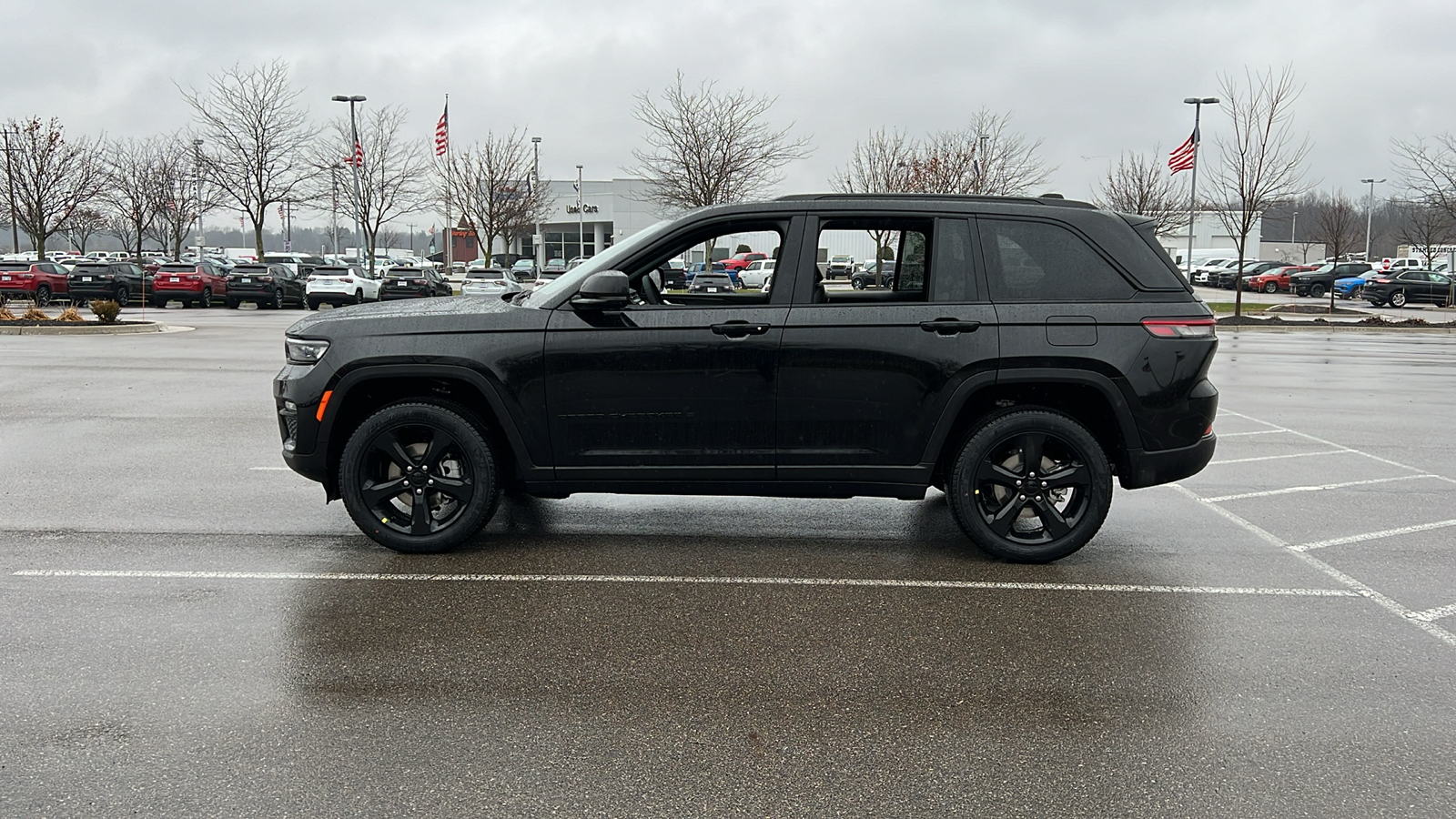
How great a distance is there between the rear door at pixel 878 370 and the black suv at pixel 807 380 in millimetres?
10

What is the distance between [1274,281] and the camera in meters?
56.8

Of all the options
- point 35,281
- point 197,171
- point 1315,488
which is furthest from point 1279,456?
point 197,171

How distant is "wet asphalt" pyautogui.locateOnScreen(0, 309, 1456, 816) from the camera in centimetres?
340

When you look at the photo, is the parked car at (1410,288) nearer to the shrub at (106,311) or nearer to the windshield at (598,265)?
the shrub at (106,311)

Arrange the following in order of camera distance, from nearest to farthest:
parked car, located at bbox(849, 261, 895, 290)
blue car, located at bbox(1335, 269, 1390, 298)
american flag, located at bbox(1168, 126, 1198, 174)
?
parked car, located at bbox(849, 261, 895, 290) < american flag, located at bbox(1168, 126, 1198, 174) < blue car, located at bbox(1335, 269, 1390, 298)

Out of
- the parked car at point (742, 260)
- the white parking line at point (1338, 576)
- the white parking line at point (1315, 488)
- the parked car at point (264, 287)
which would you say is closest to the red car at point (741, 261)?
the parked car at point (742, 260)

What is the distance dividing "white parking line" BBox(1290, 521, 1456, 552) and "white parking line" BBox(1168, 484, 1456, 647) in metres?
0.12

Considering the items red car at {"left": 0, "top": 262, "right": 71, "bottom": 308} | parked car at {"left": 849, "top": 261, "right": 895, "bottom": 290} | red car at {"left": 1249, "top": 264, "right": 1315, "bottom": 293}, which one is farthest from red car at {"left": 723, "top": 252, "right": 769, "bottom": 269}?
parked car at {"left": 849, "top": 261, "right": 895, "bottom": 290}

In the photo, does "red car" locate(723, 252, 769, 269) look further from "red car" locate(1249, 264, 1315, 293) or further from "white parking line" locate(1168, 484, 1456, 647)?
"white parking line" locate(1168, 484, 1456, 647)

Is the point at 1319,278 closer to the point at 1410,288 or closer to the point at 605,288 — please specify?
the point at 1410,288

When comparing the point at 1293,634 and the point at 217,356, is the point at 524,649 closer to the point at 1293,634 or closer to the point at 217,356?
the point at 1293,634

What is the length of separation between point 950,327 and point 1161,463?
1338 millimetres

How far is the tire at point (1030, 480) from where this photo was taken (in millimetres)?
5738

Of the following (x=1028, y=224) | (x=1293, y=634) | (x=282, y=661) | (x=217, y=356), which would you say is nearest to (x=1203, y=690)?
(x=1293, y=634)
